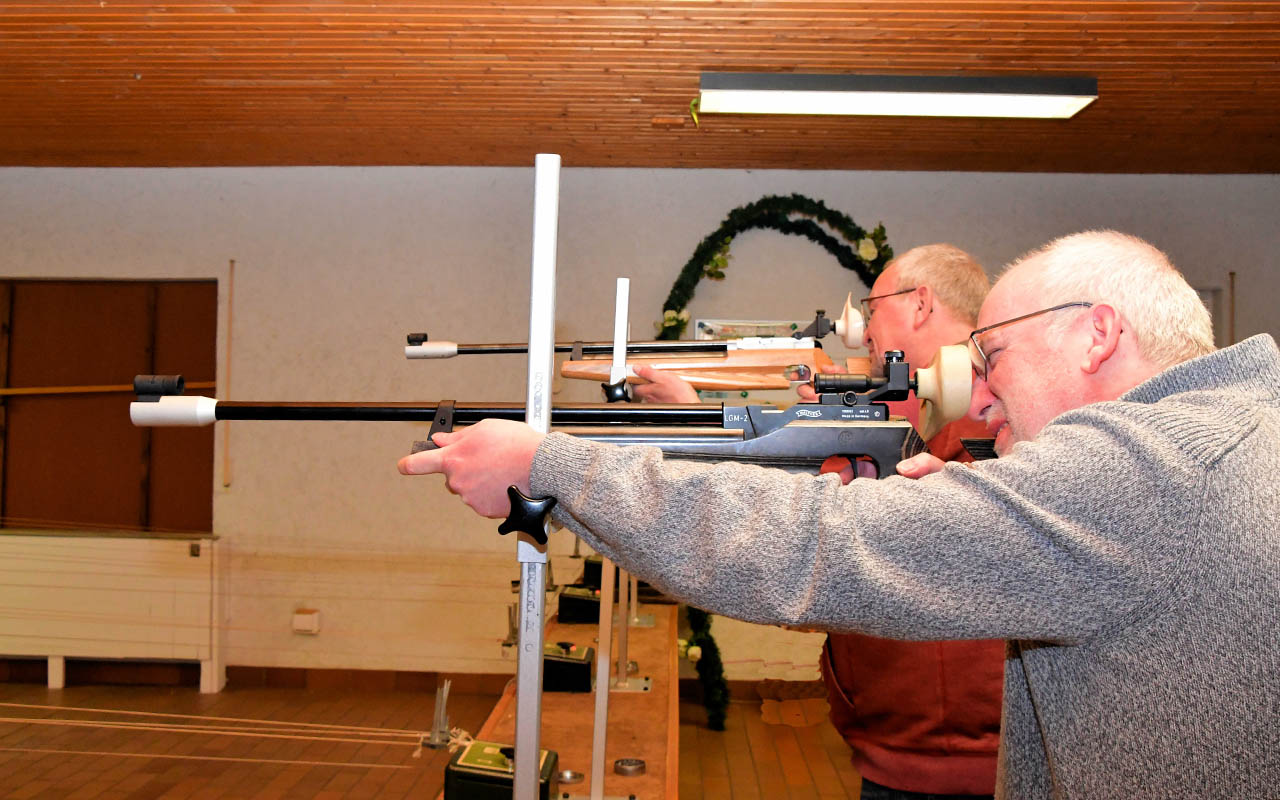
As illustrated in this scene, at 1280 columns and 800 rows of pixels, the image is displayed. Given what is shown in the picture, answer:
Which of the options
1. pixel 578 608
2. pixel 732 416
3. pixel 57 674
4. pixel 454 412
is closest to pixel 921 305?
pixel 732 416

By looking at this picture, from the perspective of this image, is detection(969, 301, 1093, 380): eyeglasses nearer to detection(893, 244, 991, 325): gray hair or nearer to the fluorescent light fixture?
detection(893, 244, 991, 325): gray hair

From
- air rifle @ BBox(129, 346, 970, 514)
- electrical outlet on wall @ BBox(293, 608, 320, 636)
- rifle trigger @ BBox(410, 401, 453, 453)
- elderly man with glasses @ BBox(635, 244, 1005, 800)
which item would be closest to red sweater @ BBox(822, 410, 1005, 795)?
elderly man with glasses @ BBox(635, 244, 1005, 800)

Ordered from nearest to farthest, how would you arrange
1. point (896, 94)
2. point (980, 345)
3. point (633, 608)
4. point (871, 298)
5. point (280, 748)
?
1. point (980, 345)
2. point (871, 298)
3. point (896, 94)
4. point (633, 608)
5. point (280, 748)

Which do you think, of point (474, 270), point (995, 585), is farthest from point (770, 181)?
point (995, 585)

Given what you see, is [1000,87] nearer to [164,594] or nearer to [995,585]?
[995,585]

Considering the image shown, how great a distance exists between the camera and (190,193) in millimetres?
5492

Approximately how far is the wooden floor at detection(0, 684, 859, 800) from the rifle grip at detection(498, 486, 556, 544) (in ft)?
10.8

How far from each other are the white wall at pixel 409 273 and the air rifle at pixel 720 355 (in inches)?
107

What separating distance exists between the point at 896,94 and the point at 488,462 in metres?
2.73

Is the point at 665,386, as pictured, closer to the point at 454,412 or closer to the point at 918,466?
the point at 454,412

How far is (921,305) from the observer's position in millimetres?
2043

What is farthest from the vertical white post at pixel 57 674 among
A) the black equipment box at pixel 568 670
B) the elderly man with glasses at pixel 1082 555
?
the elderly man with glasses at pixel 1082 555

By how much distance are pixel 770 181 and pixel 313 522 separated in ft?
11.5

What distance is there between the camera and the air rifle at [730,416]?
1286mm
